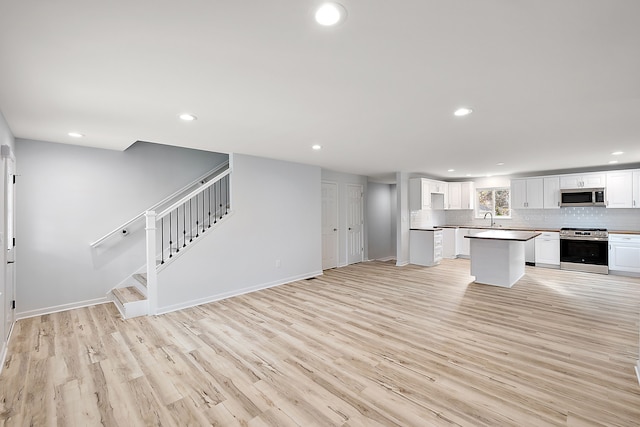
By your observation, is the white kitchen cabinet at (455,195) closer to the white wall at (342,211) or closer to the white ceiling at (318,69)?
the white wall at (342,211)

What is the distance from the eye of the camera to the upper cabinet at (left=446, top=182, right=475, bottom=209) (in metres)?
8.28

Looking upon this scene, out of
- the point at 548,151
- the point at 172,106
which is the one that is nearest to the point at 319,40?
the point at 172,106

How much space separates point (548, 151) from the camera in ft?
15.5

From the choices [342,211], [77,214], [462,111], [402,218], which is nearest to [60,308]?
[77,214]

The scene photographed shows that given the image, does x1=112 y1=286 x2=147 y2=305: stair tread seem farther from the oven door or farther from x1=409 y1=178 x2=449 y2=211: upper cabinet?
the oven door

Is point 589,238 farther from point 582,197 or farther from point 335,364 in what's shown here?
point 335,364

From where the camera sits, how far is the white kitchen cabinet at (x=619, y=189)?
6133mm

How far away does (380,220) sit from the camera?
873 centimetres

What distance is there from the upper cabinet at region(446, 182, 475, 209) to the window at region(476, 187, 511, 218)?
323 mm

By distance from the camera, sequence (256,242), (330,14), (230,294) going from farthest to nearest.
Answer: (256,242), (230,294), (330,14)

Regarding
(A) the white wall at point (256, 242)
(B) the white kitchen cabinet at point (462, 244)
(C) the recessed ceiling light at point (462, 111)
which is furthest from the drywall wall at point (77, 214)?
(B) the white kitchen cabinet at point (462, 244)

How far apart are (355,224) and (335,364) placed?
5334 millimetres

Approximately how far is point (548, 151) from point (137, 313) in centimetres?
672

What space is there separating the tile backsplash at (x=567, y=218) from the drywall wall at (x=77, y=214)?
6247mm
